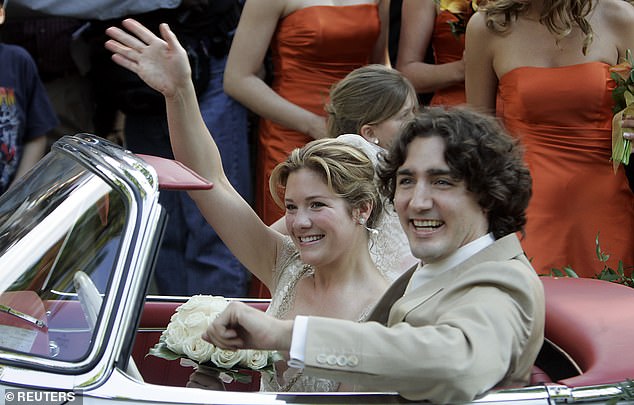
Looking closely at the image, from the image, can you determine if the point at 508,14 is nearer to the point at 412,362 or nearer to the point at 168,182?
the point at 168,182

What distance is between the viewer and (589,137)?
4633 mm

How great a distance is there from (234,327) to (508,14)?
2.56 meters

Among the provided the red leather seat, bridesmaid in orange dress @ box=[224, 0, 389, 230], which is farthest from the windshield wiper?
bridesmaid in orange dress @ box=[224, 0, 389, 230]

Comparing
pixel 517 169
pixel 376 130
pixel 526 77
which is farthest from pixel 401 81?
pixel 517 169

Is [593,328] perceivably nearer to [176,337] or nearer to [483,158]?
[483,158]

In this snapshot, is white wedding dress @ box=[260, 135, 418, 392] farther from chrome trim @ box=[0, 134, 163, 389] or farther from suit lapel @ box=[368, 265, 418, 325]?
chrome trim @ box=[0, 134, 163, 389]

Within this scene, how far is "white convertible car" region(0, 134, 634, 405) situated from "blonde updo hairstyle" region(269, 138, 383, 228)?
567mm

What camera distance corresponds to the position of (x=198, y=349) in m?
3.02

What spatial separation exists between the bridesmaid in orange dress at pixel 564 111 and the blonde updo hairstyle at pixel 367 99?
57 cm

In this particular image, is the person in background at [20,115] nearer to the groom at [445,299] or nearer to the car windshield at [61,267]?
the car windshield at [61,267]

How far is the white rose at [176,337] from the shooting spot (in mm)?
3051

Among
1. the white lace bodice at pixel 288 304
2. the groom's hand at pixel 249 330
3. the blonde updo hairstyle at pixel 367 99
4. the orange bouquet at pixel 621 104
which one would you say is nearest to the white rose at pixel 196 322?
the white lace bodice at pixel 288 304

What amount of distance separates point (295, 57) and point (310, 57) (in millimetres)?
73

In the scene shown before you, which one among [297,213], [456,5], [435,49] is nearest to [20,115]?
[435,49]
